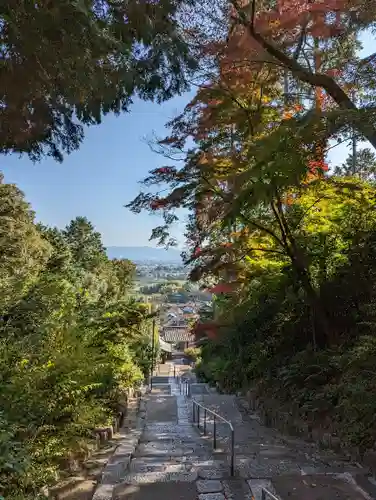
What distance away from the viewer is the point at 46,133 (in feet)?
16.7

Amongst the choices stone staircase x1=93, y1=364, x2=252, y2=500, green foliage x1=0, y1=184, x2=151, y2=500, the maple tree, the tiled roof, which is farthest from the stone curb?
the tiled roof

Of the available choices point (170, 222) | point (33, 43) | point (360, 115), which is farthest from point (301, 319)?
point (33, 43)

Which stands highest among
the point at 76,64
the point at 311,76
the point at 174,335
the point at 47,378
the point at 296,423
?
the point at 174,335

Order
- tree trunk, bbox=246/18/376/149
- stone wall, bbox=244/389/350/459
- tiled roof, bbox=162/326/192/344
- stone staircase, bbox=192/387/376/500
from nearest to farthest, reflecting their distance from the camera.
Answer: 1. stone staircase, bbox=192/387/376/500
2. stone wall, bbox=244/389/350/459
3. tree trunk, bbox=246/18/376/149
4. tiled roof, bbox=162/326/192/344

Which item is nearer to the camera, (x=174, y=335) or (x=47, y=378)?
(x=47, y=378)

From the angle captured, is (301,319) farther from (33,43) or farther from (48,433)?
(33,43)

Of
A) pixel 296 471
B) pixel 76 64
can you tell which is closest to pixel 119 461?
pixel 296 471

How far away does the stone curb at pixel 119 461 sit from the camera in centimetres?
402

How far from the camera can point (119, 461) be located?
5078 millimetres

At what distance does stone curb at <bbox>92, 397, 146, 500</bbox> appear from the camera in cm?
402

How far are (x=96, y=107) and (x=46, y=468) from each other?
382cm

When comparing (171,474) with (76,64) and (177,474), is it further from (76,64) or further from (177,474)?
(76,64)

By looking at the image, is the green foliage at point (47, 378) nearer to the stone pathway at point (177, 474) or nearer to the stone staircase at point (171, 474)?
the stone staircase at point (171, 474)

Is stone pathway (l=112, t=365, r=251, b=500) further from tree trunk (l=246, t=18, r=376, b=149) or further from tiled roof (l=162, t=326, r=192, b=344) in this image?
tiled roof (l=162, t=326, r=192, b=344)
